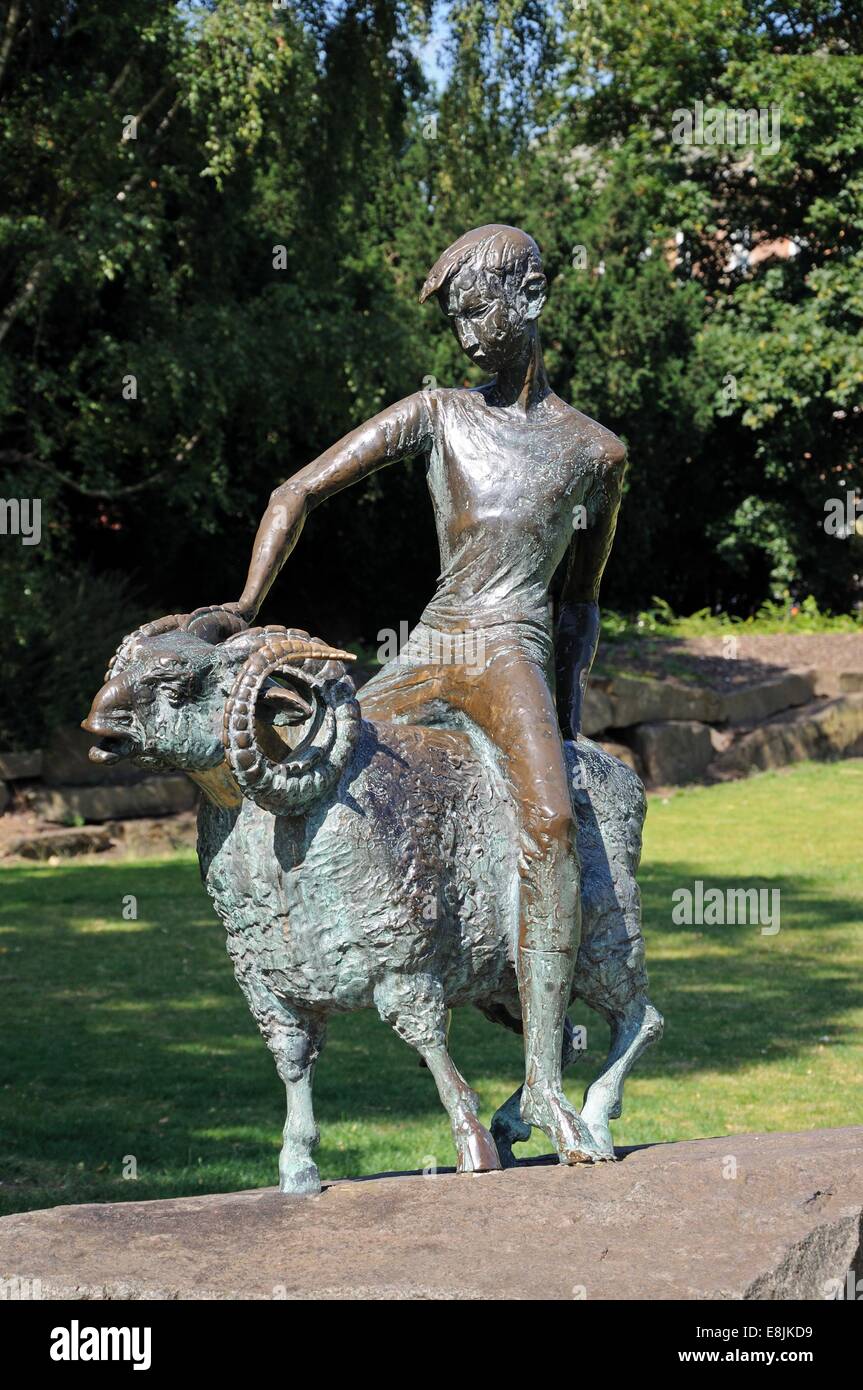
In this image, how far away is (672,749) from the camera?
654 inches

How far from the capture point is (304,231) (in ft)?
51.4

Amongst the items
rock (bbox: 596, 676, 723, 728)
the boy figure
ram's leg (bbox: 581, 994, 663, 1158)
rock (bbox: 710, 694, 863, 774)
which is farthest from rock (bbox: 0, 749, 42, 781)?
ram's leg (bbox: 581, 994, 663, 1158)

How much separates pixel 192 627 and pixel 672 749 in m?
12.9

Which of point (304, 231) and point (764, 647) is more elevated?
point (304, 231)

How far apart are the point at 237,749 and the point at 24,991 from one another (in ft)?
22.0

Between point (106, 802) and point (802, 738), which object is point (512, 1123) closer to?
point (106, 802)

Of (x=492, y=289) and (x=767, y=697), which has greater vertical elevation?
(x=492, y=289)

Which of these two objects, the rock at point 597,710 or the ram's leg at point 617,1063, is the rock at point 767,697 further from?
the ram's leg at point 617,1063

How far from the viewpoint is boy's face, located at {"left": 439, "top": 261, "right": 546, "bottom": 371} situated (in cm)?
432

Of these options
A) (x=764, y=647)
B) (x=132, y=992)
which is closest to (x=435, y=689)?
(x=132, y=992)

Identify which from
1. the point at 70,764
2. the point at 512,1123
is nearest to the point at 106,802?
the point at 70,764

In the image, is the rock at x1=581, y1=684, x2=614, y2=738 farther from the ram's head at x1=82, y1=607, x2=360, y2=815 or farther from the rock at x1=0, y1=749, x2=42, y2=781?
the ram's head at x1=82, y1=607, x2=360, y2=815

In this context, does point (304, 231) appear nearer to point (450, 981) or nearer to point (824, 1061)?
point (824, 1061)

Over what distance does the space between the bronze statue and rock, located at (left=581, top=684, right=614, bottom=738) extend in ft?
36.5
